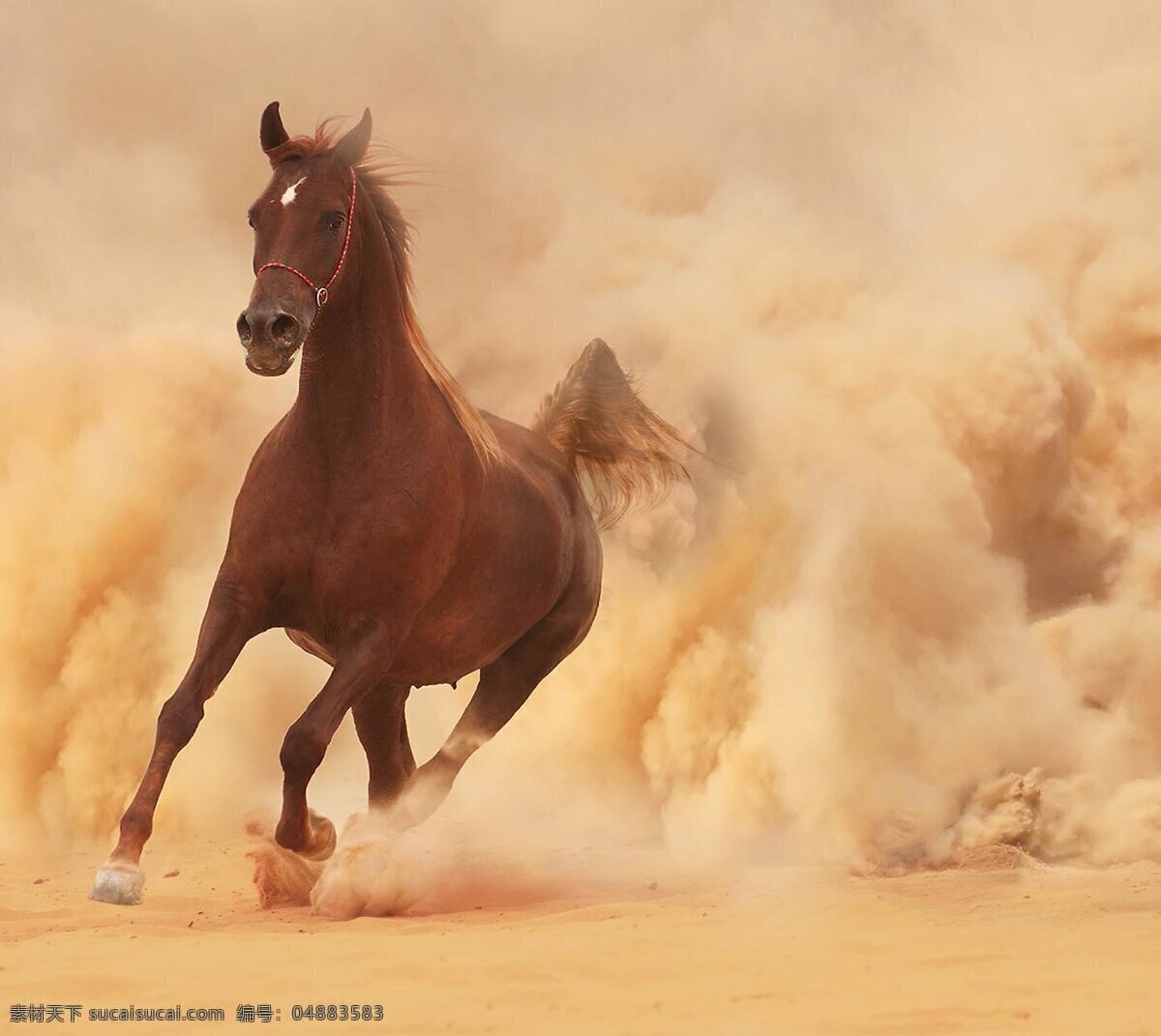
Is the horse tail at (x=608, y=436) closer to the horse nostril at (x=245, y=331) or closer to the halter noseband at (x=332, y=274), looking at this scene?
the halter noseband at (x=332, y=274)

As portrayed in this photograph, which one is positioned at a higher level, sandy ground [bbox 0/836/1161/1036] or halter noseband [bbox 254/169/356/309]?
halter noseband [bbox 254/169/356/309]

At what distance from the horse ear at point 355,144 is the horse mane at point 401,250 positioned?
0.06 m

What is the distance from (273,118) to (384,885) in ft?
10.3

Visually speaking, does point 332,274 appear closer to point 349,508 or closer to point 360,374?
point 360,374

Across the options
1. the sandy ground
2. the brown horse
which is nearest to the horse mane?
the brown horse

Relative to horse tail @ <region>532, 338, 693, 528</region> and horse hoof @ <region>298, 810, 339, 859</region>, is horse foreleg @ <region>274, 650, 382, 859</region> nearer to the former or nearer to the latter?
horse hoof @ <region>298, 810, 339, 859</region>

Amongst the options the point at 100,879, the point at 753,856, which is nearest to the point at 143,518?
the point at 753,856

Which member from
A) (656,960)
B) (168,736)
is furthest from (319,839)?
(656,960)

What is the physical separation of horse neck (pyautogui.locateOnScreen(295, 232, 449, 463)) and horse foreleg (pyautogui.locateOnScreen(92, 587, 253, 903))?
822 mm

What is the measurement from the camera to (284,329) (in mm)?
6102

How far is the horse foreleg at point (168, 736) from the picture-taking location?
5.97 meters

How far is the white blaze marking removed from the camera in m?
6.40

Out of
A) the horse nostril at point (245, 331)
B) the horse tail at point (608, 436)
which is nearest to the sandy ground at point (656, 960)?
the horse nostril at point (245, 331)

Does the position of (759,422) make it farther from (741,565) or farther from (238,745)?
(238,745)
